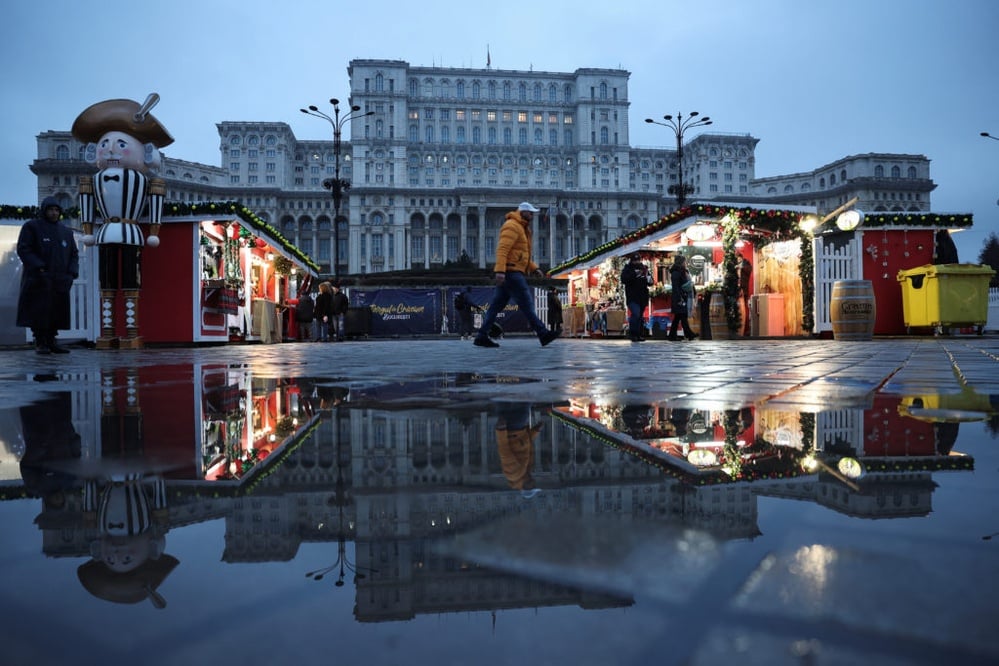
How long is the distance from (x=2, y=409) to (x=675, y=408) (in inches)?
80.5

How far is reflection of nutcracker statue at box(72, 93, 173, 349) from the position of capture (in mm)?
11367

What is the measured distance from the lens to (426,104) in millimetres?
84062

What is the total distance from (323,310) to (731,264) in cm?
992

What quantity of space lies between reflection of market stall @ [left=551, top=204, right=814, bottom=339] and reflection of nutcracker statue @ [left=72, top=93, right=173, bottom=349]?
10.4 meters

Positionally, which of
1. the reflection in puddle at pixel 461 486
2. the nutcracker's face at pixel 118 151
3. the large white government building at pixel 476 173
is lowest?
the reflection in puddle at pixel 461 486

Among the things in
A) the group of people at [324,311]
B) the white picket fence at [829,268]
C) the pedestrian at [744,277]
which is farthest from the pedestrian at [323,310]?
the white picket fence at [829,268]

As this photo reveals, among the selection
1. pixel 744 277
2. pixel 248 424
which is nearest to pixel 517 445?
pixel 248 424

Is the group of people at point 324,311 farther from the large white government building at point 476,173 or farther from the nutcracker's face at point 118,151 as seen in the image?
the large white government building at point 476,173

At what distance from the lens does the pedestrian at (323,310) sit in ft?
57.4

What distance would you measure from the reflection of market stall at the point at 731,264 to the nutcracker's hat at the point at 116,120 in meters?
10.4

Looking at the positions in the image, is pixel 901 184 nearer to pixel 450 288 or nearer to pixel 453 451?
pixel 450 288

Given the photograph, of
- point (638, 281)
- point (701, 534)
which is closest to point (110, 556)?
point (701, 534)

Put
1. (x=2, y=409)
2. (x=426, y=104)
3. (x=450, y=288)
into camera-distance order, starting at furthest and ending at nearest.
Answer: (x=426, y=104) → (x=450, y=288) → (x=2, y=409)

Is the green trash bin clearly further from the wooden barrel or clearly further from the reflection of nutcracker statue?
the reflection of nutcracker statue
